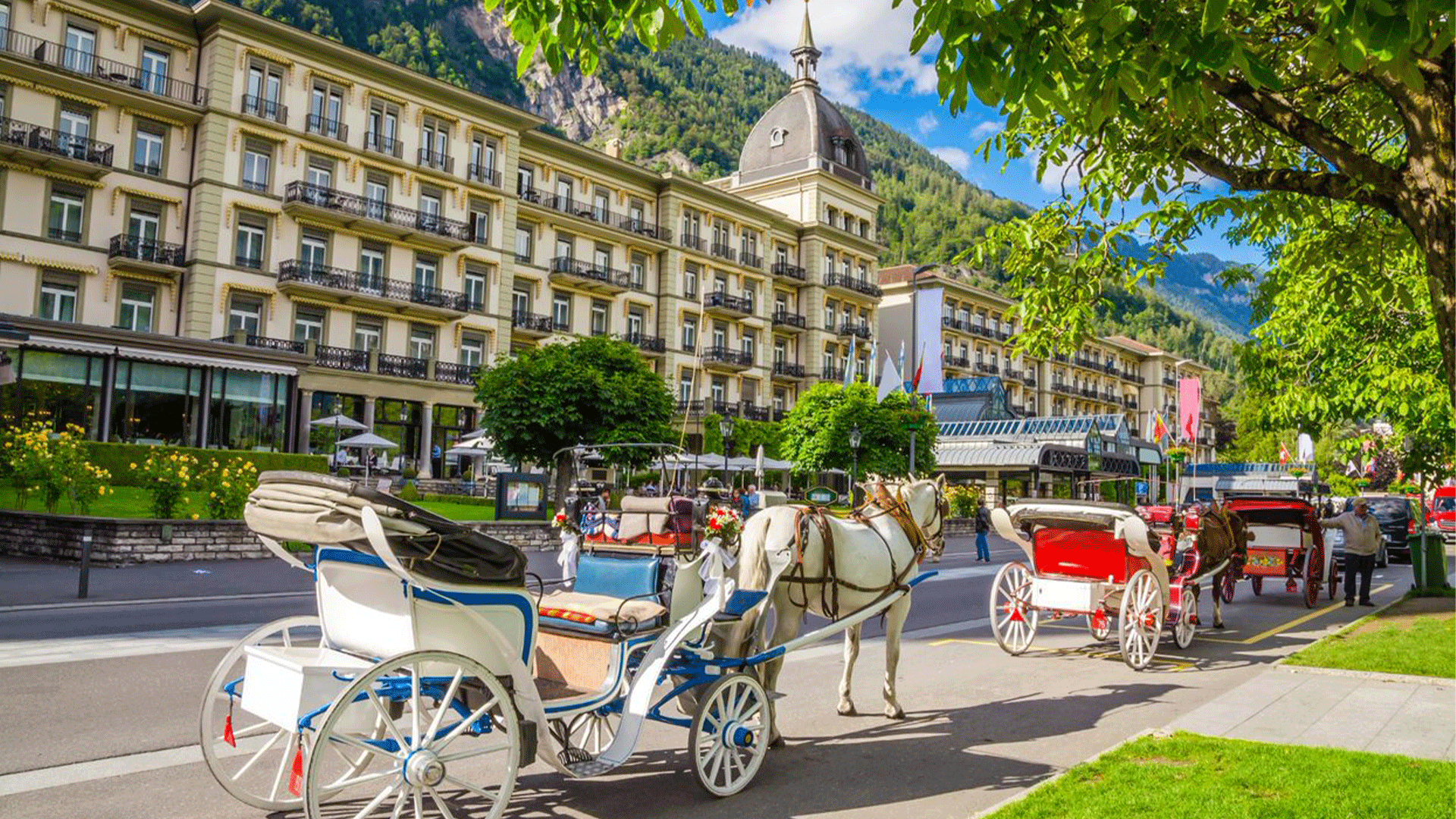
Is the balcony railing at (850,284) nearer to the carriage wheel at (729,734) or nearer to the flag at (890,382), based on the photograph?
the flag at (890,382)

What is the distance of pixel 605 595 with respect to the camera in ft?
22.0

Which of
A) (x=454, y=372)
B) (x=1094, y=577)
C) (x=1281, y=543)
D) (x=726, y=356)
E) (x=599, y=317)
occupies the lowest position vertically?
(x=1094, y=577)

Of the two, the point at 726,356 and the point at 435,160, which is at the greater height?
the point at 435,160

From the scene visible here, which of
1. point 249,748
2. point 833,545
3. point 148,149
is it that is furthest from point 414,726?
point 148,149

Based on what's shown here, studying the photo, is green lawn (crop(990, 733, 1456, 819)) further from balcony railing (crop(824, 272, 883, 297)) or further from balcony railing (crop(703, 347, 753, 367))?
balcony railing (crop(824, 272, 883, 297))

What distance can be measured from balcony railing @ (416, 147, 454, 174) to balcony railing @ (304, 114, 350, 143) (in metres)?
3.42

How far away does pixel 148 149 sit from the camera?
3772cm

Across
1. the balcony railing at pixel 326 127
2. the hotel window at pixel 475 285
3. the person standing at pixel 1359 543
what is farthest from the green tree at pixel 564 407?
the person standing at pixel 1359 543

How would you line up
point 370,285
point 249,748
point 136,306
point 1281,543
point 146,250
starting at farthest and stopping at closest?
point 370,285 < point 136,306 < point 146,250 < point 1281,543 < point 249,748

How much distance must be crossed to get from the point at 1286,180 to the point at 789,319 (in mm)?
55953

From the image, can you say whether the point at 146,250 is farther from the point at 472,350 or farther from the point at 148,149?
the point at 472,350

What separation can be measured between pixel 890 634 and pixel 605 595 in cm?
264

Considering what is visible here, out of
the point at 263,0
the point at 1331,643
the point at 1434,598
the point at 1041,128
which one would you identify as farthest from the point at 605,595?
the point at 263,0

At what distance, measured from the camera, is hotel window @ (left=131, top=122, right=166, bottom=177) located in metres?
37.3
